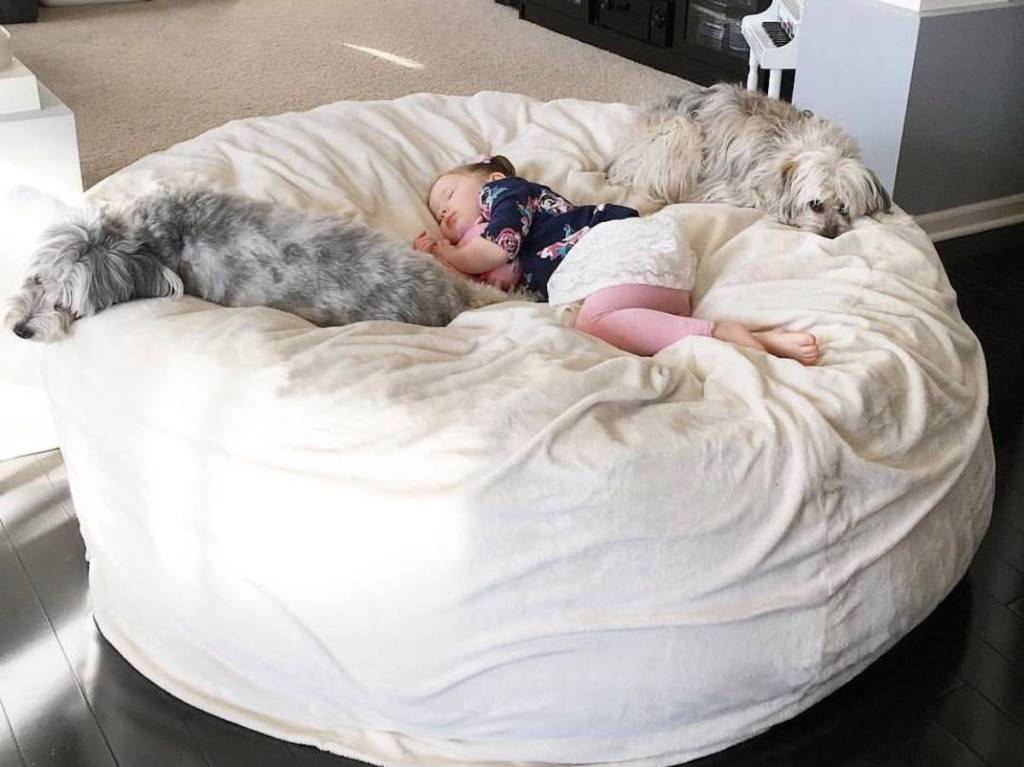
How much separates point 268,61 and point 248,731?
341 centimetres

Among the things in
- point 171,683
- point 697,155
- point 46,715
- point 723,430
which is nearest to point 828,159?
point 697,155

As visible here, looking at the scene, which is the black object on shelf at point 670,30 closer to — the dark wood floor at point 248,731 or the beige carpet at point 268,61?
the beige carpet at point 268,61

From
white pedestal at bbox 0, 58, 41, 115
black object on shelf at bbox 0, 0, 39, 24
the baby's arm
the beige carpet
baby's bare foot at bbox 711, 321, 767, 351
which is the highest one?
white pedestal at bbox 0, 58, 41, 115

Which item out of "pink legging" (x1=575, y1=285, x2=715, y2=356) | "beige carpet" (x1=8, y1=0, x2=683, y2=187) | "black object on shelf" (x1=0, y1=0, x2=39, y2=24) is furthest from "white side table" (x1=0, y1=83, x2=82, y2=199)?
"black object on shelf" (x1=0, y1=0, x2=39, y2=24)

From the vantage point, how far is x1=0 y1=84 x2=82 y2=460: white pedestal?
2066mm

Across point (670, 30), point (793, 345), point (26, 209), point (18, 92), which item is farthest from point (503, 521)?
point (670, 30)

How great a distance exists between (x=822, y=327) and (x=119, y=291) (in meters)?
1.04

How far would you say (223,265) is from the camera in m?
1.77

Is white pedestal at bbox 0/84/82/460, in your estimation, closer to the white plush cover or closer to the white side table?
the white side table

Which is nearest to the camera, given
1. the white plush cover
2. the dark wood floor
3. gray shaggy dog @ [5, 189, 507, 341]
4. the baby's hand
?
the white plush cover

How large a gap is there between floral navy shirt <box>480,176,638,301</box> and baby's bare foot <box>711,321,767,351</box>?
1.30 feet

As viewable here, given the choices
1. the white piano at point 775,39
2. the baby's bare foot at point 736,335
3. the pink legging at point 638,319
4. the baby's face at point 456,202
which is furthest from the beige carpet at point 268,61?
the baby's bare foot at point 736,335

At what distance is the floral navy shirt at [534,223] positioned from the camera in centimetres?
216

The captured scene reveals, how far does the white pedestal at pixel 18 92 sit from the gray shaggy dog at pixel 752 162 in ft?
3.67
